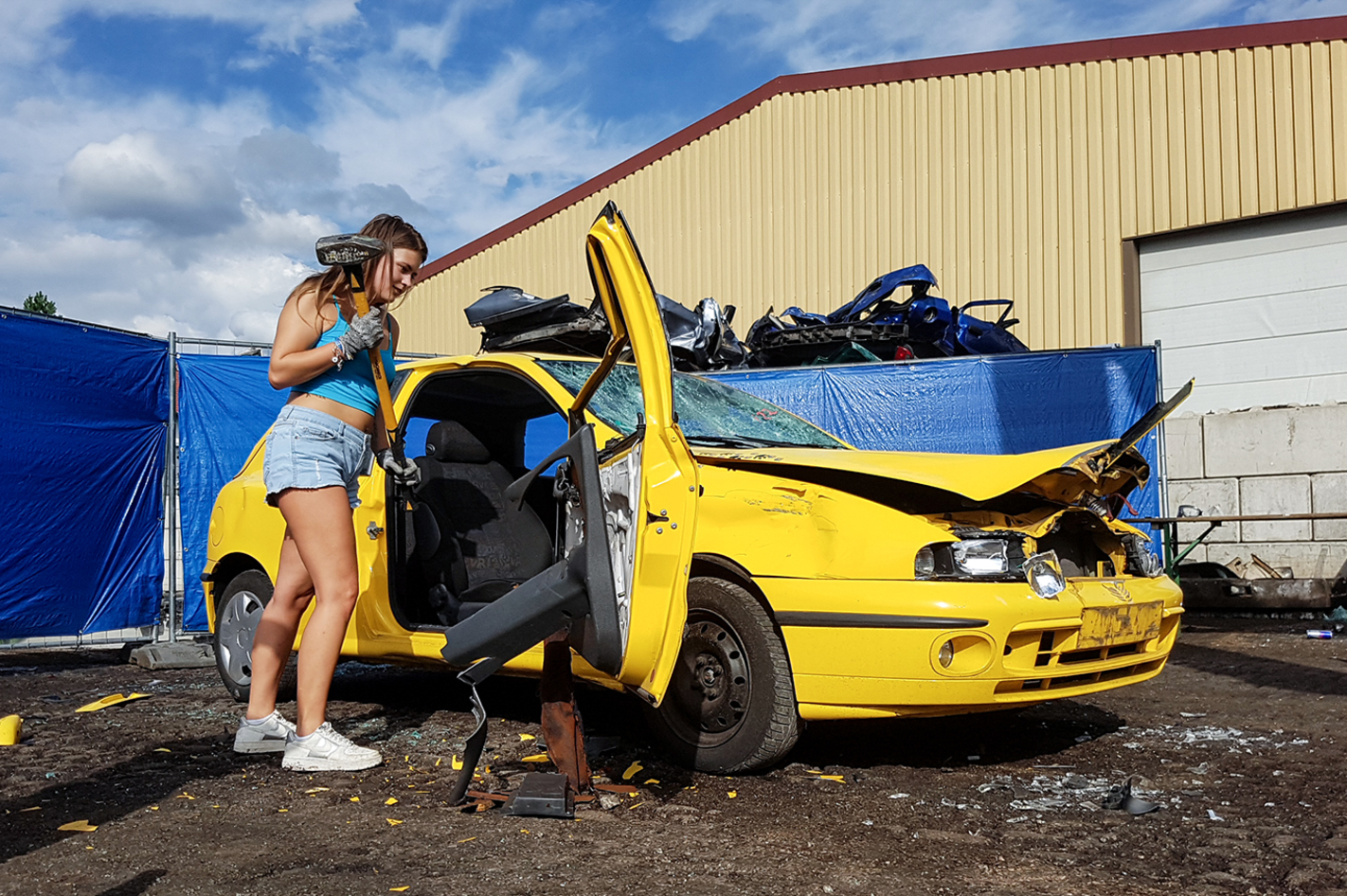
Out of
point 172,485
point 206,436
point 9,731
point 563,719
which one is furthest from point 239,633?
point 206,436

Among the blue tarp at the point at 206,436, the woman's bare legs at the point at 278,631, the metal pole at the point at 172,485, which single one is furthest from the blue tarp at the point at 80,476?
the woman's bare legs at the point at 278,631

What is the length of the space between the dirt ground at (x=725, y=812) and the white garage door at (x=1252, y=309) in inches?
312

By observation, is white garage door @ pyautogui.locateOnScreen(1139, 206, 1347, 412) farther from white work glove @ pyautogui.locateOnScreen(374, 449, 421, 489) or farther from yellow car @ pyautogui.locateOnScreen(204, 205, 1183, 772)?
white work glove @ pyautogui.locateOnScreen(374, 449, 421, 489)

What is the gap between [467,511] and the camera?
5.17 metres

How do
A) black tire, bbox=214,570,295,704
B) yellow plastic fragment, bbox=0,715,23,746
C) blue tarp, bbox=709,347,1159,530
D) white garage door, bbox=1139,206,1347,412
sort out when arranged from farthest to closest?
white garage door, bbox=1139,206,1347,412 < blue tarp, bbox=709,347,1159,530 < black tire, bbox=214,570,295,704 < yellow plastic fragment, bbox=0,715,23,746

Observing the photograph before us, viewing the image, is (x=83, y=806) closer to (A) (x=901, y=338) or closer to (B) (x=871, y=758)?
(B) (x=871, y=758)

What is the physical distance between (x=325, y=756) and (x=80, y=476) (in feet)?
15.0

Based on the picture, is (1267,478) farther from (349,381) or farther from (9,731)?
(9,731)

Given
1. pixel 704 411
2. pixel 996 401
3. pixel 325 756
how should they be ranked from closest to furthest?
pixel 325 756, pixel 704 411, pixel 996 401

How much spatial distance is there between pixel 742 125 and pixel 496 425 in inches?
451

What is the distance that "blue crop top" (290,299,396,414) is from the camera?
3912 millimetres

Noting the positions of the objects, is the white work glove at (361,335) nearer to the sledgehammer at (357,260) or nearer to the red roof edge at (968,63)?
the sledgehammer at (357,260)

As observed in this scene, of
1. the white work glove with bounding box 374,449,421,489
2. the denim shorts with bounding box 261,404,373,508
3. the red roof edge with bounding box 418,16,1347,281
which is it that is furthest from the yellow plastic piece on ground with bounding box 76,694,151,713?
the red roof edge with bounding box 418,16,1347,281

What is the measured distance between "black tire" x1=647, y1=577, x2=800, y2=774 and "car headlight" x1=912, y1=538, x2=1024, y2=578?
1.76ft
